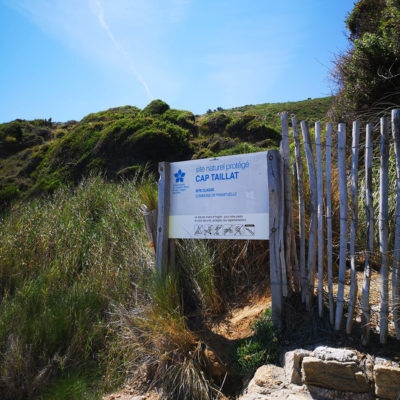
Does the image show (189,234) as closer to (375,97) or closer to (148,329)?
(148,329)

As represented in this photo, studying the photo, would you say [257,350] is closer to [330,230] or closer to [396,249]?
[330,230]

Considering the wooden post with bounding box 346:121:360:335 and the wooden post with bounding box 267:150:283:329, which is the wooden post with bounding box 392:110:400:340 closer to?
the wooden post with bounding box 346:121:360:335

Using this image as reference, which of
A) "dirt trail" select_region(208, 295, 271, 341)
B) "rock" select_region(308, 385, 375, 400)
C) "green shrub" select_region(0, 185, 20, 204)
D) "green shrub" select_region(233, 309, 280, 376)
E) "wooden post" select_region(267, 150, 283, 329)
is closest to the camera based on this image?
"rock" select_region(308, 385, 375, 400)

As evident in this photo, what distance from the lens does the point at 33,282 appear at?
4777mm

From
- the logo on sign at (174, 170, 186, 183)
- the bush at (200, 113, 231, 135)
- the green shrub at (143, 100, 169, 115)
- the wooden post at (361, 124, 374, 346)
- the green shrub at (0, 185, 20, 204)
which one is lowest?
the wooden post at (361, 124, 374, 346)

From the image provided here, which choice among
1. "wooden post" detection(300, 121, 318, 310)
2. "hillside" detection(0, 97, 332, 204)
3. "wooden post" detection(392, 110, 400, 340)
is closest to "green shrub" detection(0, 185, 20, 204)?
"hillside" detection(0, 97, 332, 204)

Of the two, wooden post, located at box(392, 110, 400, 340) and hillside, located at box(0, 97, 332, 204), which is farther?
hillside, located at box(0, 97, 332, 204)

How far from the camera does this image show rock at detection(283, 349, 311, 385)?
2.88 m

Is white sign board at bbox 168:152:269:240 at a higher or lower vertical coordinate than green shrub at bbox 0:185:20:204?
lower

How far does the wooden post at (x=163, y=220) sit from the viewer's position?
429cm

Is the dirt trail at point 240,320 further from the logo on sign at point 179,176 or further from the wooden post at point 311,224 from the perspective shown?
the logo on sign at point 179,176

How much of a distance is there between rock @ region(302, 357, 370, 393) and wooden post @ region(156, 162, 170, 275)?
2.04 meters

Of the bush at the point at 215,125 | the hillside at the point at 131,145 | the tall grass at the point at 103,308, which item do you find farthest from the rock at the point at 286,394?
the bush at the point at 215,125

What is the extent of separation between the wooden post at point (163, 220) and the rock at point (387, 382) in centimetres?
246
